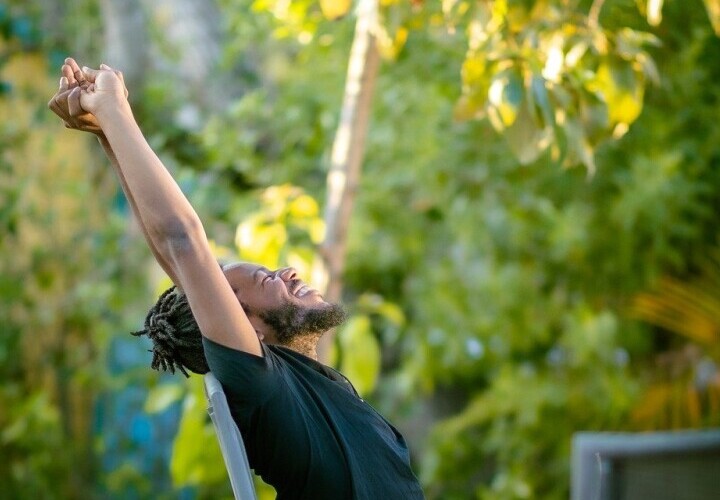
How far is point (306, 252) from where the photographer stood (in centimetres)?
437

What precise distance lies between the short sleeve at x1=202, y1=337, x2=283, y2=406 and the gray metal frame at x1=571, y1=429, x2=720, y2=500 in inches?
26.7

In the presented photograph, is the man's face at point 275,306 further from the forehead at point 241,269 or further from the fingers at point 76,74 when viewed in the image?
the fingers at point 76,74

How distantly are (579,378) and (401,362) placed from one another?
93cm

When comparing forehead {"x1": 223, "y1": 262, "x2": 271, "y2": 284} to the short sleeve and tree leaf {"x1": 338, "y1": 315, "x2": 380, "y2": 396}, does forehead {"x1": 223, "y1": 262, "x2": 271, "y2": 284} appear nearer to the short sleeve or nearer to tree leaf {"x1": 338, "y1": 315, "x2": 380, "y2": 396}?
the short sleeve

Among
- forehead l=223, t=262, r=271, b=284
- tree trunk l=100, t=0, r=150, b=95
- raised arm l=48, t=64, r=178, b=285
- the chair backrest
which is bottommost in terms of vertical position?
the chair backrest

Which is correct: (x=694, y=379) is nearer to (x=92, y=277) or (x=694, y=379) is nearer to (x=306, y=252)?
(x=306, y=252)

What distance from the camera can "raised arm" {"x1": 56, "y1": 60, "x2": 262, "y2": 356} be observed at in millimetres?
2086

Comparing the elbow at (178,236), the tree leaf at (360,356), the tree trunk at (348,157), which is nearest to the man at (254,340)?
the elbow at (178,236)

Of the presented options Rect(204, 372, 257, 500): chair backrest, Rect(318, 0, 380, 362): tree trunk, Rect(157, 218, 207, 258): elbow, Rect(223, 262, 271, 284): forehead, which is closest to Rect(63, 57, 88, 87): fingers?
Rect(157, 218, 207, 258): elbow

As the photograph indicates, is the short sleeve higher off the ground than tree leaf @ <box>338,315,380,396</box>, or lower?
lower

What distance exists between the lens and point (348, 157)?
13.9ft

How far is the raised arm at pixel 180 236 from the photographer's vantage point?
6.84 feet

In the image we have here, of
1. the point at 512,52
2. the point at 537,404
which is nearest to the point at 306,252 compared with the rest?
the point at 512,52

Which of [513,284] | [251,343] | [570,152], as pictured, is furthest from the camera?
[513,284]
